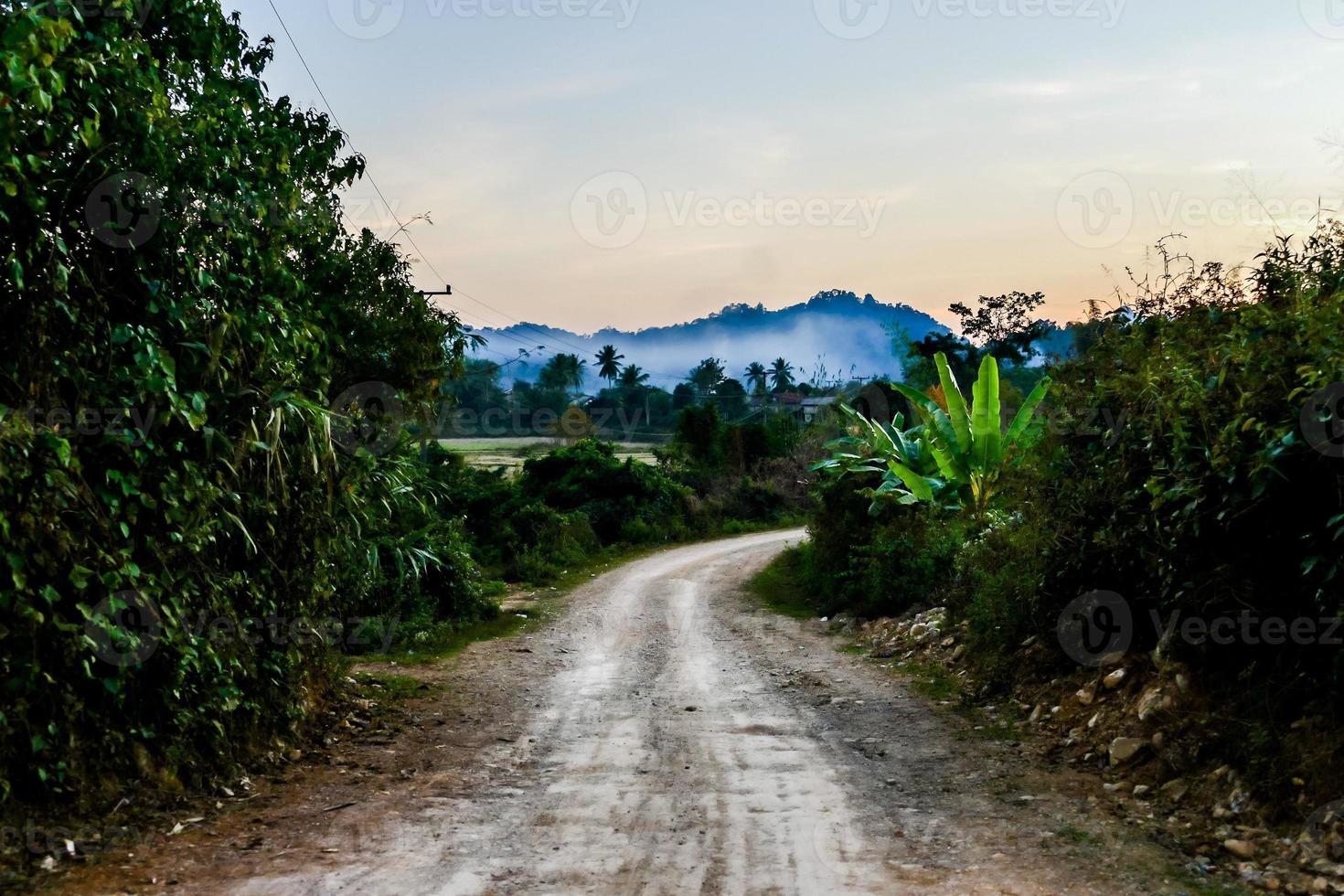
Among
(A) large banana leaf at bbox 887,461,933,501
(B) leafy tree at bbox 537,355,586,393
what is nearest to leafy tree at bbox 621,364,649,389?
(B) leafy tree at bbox 537,355,586,393

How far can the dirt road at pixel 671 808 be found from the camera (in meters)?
5.03

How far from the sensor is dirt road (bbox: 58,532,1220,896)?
503 centimetres

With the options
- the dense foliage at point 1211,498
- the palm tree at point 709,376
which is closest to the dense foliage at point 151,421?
the dense foliage at point 1211,498

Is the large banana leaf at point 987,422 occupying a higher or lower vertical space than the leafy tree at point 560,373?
lower

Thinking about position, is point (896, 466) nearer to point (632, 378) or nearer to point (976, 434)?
point (976, 434)

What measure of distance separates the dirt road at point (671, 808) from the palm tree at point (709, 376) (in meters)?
90.8

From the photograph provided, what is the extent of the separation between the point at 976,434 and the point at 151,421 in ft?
38.7

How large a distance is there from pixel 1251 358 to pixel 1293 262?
1286 millimetres

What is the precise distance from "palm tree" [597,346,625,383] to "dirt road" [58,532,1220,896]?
4063 inches

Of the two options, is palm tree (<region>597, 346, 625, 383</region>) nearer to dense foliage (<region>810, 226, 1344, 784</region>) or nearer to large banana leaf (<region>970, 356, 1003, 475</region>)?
large banana leaf (<region>970, 356, 1003, 475</region>)

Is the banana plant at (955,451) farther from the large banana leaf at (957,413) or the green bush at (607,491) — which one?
the green bush at (607,491)

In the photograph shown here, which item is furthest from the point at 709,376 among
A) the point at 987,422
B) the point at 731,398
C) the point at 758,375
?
the point at 987,422

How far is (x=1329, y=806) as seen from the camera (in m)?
5.17

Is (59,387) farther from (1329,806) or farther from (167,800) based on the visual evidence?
(1329,806)
